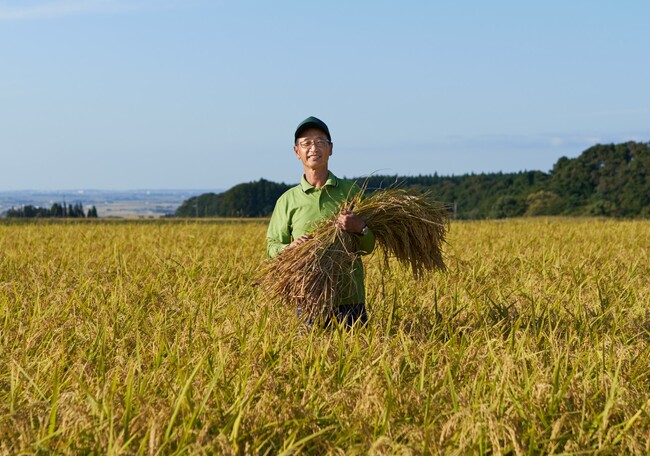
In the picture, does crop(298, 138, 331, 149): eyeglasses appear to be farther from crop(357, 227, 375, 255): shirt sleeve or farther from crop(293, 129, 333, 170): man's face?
crop(357, 227, 375, 255): shirt sleeve

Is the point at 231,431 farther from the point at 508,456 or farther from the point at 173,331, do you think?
the point at 173,331

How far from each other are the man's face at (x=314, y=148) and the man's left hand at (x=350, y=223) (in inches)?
14.6

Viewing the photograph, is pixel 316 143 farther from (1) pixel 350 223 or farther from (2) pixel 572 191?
(2) pixel 572 191

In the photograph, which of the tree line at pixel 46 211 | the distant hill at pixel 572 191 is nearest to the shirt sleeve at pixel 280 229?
the tree line at pixel 46 211

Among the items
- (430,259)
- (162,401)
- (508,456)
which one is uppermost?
(430,259)

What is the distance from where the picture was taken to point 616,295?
618 centimetres

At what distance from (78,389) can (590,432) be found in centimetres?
216

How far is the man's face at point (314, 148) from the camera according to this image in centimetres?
459

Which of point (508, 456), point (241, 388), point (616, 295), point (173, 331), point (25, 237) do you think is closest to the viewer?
point (508, 456)

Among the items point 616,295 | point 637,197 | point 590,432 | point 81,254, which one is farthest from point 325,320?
point 637,197

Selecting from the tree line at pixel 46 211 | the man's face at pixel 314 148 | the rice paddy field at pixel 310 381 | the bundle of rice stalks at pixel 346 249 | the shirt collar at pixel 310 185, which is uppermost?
the man's face at pixel 314 148

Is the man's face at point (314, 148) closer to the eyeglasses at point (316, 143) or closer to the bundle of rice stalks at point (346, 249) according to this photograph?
the eyeglasses at point (316, 143)

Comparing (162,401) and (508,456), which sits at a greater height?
(162,401)

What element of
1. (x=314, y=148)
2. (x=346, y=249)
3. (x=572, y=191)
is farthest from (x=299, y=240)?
(x=572, y=191)
